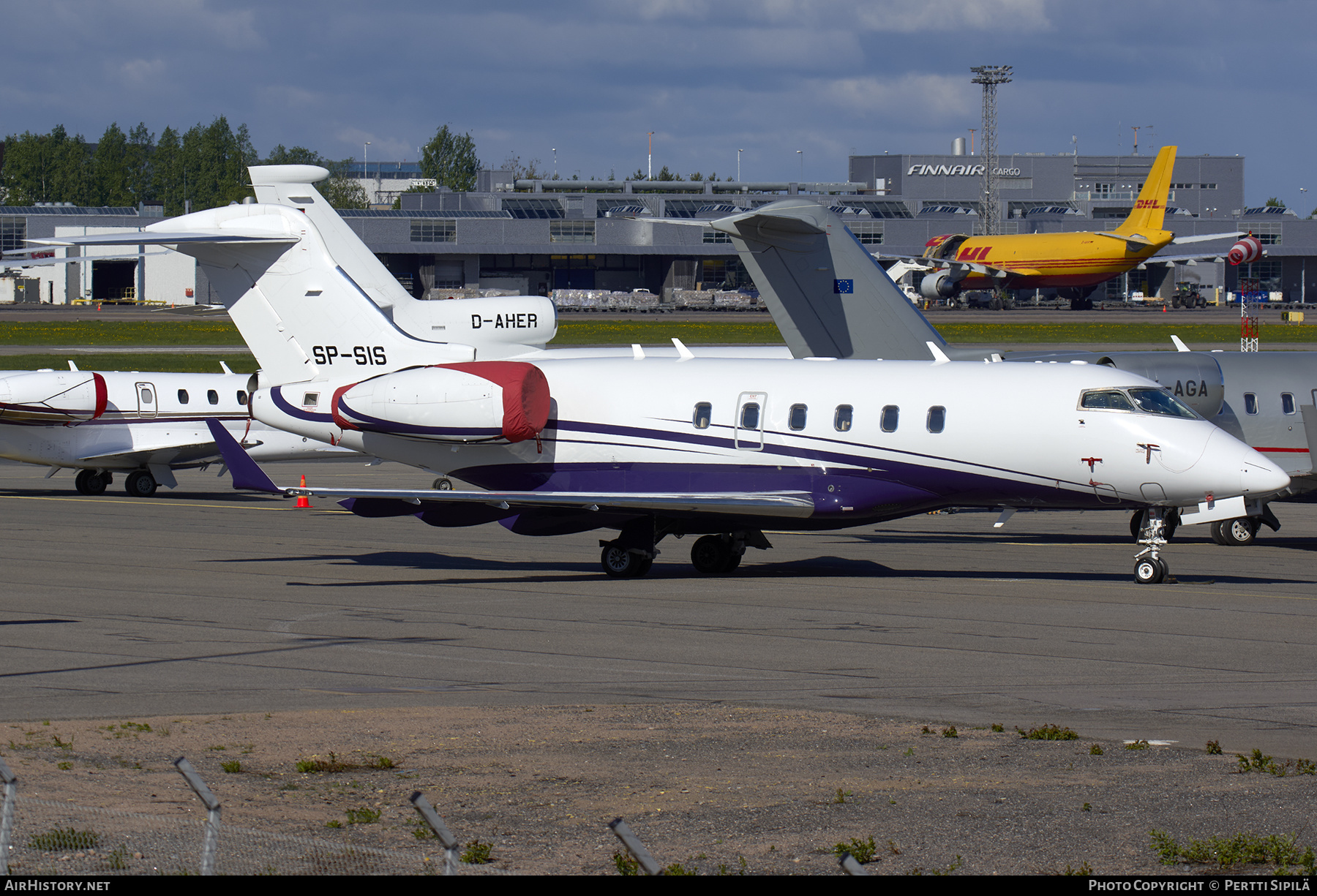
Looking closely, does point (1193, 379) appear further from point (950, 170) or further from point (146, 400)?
point (950, 170)

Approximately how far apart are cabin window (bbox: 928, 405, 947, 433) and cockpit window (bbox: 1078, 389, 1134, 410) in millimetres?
1886

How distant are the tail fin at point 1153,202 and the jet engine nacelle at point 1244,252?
21.1 ft

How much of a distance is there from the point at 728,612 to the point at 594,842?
31.0 ft

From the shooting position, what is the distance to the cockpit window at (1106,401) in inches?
776

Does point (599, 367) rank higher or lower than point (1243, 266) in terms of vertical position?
lower

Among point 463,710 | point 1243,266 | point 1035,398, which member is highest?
point 1243,266

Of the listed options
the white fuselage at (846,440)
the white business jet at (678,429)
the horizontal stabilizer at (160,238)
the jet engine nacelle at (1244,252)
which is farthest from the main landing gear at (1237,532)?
the jet engine nacelle at (1244,252)

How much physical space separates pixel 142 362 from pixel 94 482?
32.0 meters

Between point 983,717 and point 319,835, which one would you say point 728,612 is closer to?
point 983,717

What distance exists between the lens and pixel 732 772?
33.5 feet

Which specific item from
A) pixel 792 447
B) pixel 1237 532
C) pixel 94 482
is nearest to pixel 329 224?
pixel 94 482

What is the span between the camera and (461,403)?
21.5 m

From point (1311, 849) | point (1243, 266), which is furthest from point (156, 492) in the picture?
point (1243, 266)

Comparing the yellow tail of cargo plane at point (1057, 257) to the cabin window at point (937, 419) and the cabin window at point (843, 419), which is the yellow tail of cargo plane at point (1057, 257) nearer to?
the cabin window at point (843, 419)
